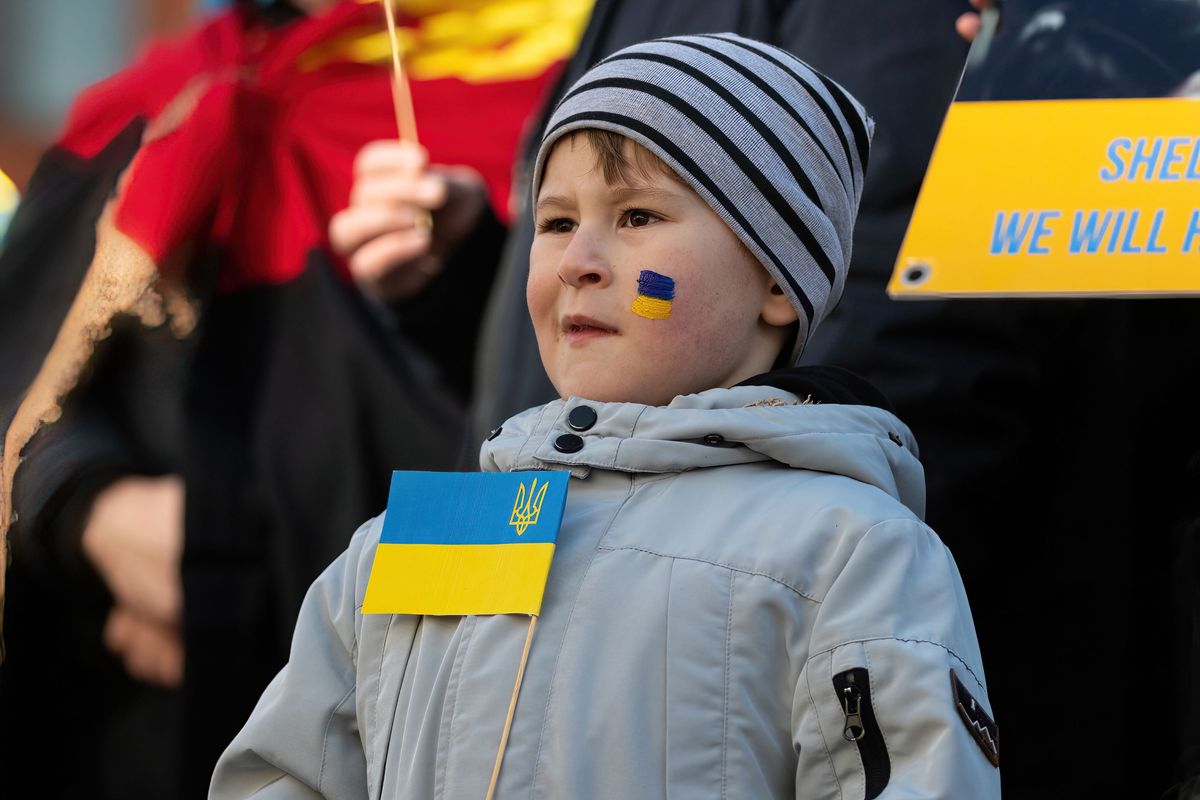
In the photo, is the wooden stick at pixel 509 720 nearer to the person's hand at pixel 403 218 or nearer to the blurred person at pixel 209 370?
the blurred person at pixel 209 370

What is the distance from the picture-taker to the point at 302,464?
2801mm

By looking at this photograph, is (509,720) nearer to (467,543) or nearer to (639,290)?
(467,543)

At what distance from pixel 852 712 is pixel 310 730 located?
0.50 meters

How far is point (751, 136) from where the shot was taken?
1.47 m

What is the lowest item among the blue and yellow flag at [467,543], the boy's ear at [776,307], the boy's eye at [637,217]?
the blue and yellow flag at [467,543]

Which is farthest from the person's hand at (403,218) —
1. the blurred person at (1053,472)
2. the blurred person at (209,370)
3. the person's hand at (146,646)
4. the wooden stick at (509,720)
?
the wooden stick at (509,720)

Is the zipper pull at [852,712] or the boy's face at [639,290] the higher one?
the boy's face at [639,290]

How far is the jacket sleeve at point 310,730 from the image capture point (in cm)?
143

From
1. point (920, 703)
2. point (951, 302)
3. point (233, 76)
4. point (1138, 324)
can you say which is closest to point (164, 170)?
point (233, 76)

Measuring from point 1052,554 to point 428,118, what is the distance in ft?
4.98

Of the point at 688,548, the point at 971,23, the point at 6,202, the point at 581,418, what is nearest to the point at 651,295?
the point at 581,418

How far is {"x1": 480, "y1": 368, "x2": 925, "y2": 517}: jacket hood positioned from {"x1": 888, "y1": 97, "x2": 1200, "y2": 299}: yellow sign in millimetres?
449

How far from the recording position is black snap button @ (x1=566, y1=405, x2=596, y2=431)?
4.58 ft

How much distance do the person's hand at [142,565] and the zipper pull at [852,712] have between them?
1799 millimetres
